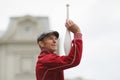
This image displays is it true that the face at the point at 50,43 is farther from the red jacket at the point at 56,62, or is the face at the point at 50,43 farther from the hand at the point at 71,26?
the hand at the point at 71,26

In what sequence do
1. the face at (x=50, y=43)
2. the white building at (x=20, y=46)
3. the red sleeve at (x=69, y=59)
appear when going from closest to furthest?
the red sleeve at (x=69, y=59)
the face at (x=50, y=43)
the white building at (x=20, y=46)

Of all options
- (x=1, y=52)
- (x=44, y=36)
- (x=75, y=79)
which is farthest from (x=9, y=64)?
(x=44, y=36)

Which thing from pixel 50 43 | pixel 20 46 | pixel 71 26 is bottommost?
pixel 20 46

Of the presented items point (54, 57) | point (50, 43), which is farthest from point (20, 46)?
point (54, 57)

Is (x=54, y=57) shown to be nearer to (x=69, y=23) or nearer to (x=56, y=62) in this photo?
(x=56, y=62)

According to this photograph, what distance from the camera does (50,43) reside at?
499 cm

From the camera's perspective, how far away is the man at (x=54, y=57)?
4.79m

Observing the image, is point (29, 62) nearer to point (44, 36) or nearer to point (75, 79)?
point (75, 79)

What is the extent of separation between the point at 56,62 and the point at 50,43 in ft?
0.68

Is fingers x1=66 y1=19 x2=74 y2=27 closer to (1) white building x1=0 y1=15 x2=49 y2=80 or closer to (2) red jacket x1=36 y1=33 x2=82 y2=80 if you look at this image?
(2) red jacket x1=36 y1=33 x2=82 y2=80

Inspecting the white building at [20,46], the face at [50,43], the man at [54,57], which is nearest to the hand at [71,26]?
the man at [54,57]

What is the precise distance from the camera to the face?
4.98m

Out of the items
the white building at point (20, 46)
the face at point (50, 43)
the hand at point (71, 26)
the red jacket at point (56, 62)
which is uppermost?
the hand at point (71, 26)

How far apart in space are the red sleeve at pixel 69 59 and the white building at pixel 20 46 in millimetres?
35868
